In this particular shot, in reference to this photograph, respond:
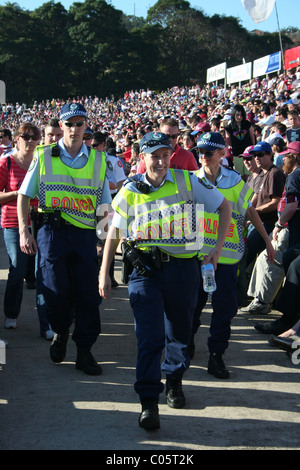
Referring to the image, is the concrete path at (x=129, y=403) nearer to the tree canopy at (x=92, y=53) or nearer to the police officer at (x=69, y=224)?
the police officer at (x=69, y=224)

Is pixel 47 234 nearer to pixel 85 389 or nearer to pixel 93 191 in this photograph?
pixel 93 191

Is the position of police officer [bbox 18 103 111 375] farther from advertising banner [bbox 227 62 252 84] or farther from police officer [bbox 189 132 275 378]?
advertising banner [bbox 227 62 252 84]

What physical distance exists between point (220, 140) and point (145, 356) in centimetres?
193

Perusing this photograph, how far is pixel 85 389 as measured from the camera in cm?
429

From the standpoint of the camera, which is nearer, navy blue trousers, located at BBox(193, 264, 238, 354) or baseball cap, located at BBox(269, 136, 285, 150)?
navy blue trousers, located at BBox(193, 264, 238, 354)

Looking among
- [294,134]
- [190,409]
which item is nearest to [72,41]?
[294,134]

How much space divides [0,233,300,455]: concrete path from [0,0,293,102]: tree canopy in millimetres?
67307

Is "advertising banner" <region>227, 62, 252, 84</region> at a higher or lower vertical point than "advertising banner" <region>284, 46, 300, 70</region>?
lower

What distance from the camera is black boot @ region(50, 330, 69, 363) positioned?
477cm

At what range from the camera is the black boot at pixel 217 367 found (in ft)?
15.0

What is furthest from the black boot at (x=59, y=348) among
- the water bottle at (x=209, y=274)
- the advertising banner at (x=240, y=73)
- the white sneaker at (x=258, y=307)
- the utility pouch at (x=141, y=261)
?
the advertising banner at (x=240, y=73)

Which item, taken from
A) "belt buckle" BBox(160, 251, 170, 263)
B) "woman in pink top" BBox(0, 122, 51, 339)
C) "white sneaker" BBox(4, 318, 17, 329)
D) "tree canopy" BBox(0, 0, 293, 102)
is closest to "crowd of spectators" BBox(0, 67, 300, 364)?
"woman in pink top" BBox(0, 122, 51, 339)

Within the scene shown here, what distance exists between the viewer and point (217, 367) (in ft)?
15.1
